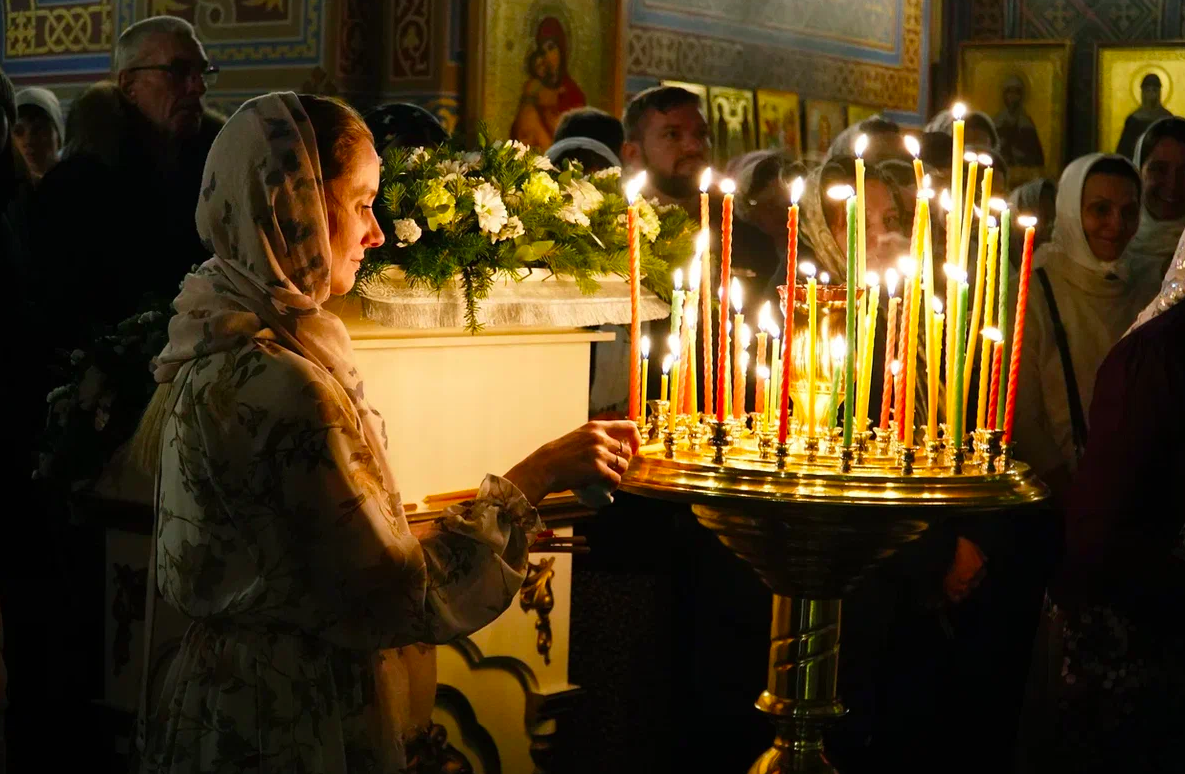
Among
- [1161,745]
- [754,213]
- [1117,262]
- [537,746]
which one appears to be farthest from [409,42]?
[1161,745]

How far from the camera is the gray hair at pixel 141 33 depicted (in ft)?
13.1

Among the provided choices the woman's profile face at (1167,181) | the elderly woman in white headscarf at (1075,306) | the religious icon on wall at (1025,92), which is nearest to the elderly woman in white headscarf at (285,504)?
the elderly woman in white headscarf at (1075,306)

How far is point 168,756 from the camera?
1944 millimetres

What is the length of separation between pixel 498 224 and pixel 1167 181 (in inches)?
160

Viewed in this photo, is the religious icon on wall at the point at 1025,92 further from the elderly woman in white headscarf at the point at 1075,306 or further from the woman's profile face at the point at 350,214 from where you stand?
the woman's profile face at the point at 350,214

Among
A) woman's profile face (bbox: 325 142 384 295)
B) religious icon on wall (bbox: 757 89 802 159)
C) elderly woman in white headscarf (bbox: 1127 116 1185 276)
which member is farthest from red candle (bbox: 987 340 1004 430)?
religious icon on wall (bbox: 757 89 802 159)

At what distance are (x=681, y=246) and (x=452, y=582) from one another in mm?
1308

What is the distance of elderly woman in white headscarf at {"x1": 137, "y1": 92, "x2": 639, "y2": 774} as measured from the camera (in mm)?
1844

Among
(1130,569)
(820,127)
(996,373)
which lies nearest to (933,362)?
(996,373)

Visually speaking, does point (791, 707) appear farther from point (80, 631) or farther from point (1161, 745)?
point (80, 631)

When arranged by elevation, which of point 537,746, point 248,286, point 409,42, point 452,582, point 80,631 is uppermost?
point 409,42

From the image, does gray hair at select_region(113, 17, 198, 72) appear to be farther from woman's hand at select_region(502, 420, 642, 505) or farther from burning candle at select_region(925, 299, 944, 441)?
burning candle at select_region(925, 299, 944, 441)

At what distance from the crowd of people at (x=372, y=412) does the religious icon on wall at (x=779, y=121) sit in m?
3.10

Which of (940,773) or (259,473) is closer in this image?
(259,473)
